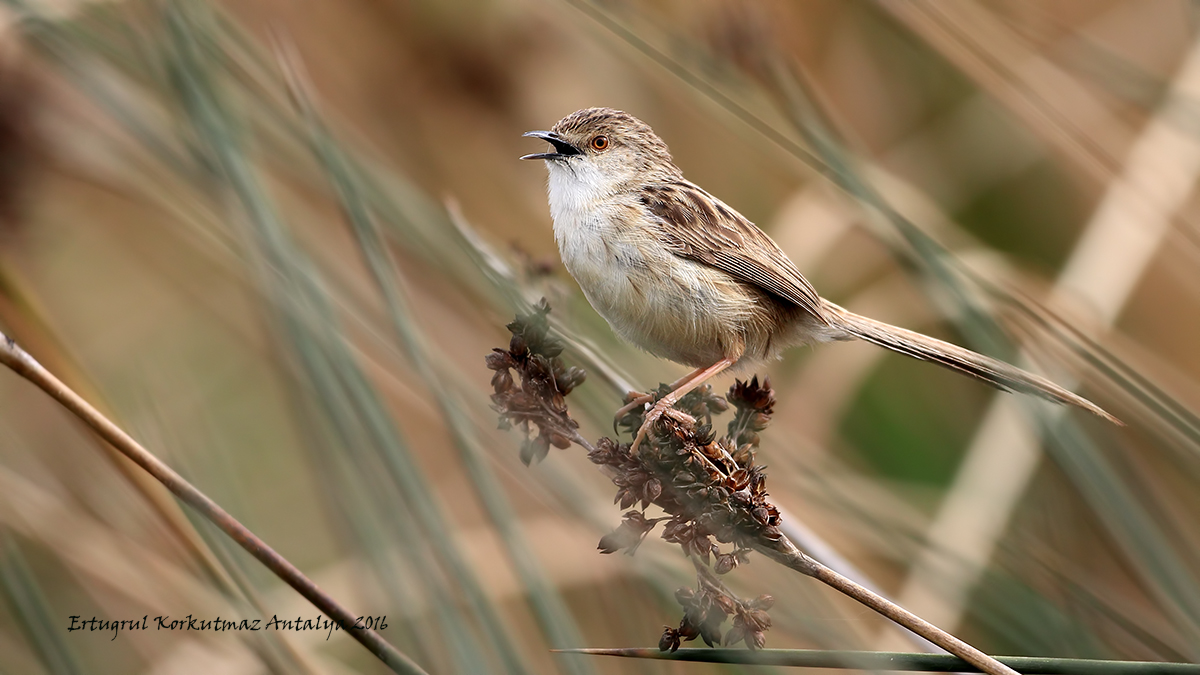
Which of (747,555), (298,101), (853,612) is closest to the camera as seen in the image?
(747,555)

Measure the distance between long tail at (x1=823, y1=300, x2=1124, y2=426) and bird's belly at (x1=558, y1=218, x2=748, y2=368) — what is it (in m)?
0.48

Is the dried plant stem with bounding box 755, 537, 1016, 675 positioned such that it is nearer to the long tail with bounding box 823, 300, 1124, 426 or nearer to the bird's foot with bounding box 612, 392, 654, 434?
the bird's foot with bounding box 612, 392, 654, 434

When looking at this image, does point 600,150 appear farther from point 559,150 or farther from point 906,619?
point 906,619

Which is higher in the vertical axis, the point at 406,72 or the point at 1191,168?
the point at 1191,168

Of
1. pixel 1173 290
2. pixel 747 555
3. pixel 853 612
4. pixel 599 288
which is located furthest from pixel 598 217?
pixel 1173 290

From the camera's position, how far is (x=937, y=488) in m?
4.18

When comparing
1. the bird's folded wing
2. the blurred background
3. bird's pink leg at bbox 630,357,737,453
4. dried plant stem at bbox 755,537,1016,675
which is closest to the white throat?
the bird's folded wing

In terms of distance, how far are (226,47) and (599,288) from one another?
1.27 meters

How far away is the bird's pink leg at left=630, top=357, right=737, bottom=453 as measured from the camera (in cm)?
218

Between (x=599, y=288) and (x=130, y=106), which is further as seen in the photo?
(x=599, y=288)

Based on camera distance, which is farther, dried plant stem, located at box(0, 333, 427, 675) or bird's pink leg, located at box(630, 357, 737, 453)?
bird's pink leg, located at box(630, 357, 737, 453)

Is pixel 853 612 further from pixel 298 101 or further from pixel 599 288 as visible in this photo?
pixel 298 101

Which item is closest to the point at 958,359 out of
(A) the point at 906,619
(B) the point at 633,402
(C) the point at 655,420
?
(B) the point at 633,402

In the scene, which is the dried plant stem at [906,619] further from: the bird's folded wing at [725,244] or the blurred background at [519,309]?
the bird's folded wing at [725,244]
